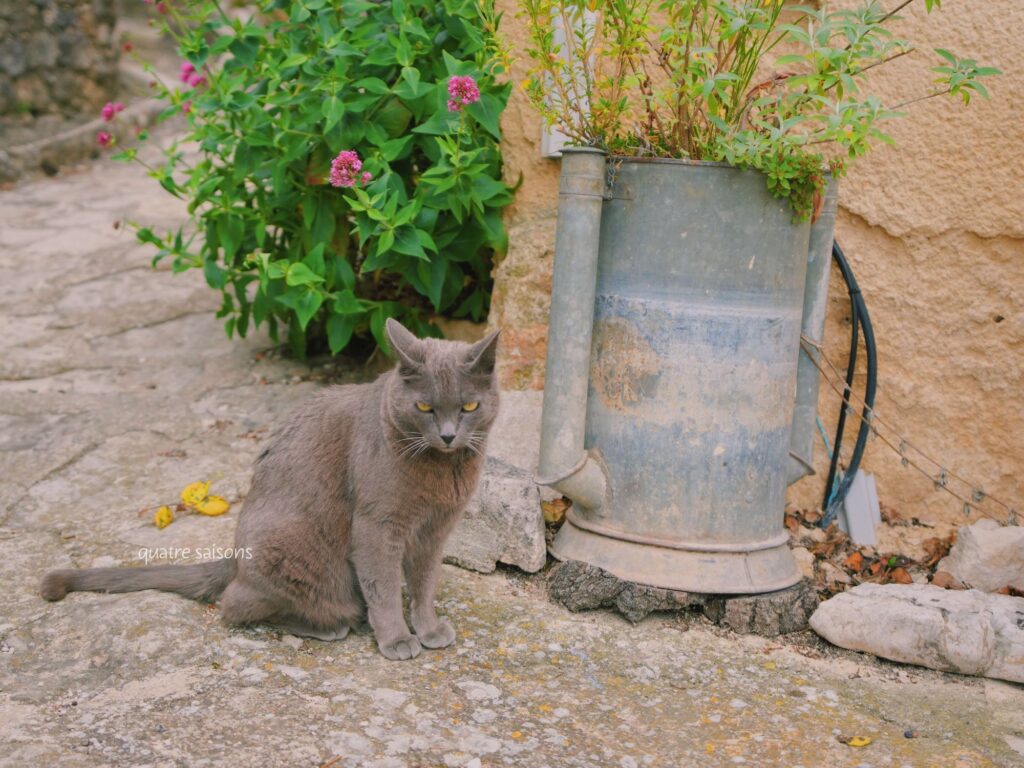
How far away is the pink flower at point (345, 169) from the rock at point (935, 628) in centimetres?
199

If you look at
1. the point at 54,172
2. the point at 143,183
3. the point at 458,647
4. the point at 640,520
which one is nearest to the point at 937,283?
the point at 640,520

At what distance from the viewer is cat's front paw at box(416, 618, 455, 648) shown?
2.72m

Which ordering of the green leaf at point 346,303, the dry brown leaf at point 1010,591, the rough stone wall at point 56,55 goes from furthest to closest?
the rough stone wall at point 56,55 → the green leaf at point 346,303 → the dry brown leaf at point 1010,591

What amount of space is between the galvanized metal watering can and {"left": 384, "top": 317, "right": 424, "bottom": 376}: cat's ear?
490 millimetres

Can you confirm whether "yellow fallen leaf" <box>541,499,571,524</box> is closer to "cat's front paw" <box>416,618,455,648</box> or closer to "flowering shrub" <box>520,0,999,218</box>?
"cat's front paw" <box>416,618,455,648</box>

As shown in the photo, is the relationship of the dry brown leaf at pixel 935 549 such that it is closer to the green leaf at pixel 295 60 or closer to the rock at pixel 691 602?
the rock at pixel 691 602

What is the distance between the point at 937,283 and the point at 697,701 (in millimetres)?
1716

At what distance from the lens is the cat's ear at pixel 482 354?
2572mm

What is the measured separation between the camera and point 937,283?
11.0ft

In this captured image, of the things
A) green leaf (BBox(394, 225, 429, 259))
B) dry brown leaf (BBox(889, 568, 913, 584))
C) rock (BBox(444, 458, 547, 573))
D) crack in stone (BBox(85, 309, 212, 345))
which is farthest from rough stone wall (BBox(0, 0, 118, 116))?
dry brown leaf (BBox(889, 568, 913, 584))

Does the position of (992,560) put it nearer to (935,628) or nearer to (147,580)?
(935,628)

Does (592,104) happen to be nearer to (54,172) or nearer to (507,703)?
(507,703)

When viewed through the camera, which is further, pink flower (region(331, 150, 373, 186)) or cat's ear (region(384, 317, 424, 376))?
pink flower (region(331, 150, 373, 186))

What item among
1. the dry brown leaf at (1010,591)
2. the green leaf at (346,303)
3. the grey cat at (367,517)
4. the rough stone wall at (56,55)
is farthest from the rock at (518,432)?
the rough stone wall at (56,55)
